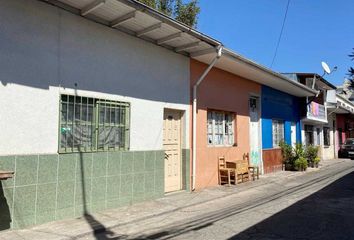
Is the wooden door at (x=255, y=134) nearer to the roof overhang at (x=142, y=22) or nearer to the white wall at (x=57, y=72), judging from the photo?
the roof overhang at (x=142, y=22)

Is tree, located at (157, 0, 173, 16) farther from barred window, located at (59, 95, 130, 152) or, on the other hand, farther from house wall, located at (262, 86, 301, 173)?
barred window, located at (59, 95, 130, 152)

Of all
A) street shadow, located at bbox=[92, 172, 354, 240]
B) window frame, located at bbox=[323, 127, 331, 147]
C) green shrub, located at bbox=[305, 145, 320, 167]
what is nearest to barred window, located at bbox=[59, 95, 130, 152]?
street shadow, located at bbox=[92, 172, 354, 240]

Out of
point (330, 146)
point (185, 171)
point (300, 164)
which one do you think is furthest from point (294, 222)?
point (330, 146)

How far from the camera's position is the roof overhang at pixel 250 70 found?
1131cm

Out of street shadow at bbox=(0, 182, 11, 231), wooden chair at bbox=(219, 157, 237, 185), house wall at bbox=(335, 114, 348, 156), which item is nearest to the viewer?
street shadow at bbox=(0, 182, 11, 231)

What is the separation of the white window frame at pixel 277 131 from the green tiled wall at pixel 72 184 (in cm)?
990

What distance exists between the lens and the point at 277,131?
728 inches

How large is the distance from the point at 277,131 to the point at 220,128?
6.37 m

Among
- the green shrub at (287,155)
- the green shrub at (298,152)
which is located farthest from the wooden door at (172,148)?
the green shrub at (298,152)

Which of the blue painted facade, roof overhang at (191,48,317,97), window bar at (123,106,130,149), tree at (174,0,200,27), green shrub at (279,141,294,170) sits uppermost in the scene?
tree at (174,0,200,27)

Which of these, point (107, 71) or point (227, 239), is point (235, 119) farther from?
point (227, 239)

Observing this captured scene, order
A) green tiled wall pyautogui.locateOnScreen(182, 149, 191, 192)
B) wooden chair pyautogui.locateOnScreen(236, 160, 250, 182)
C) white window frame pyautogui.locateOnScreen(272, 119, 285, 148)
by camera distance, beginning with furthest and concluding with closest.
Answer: white window frame pyautogui.locateOnScreen(272, 119, 285, 148), wooden chair pyautogui.locateOnScreen(236, 160, 250, 182), green tiled wall pyautogui.locateOnScreen(182, 149, 191, 192)

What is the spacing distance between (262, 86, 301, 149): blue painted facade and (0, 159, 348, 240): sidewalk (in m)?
5.73

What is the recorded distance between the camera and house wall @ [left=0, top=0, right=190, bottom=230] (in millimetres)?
6352
